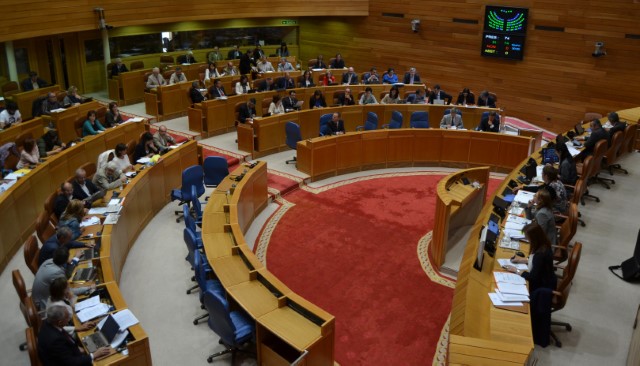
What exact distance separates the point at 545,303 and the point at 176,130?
33.6 feet

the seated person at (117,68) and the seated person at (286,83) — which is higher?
the seated person at (117,68)

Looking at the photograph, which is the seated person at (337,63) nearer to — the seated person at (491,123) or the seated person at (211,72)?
the seated person at (211,72)

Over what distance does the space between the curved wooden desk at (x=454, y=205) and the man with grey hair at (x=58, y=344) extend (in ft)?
16.4

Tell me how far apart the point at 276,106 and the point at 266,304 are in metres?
8.03

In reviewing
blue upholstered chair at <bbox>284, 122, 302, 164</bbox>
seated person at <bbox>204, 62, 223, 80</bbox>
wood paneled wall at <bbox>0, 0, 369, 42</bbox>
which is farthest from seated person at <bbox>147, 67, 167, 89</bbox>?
blue upholstered chair at <bbox>284, 122, 302, 164</bbox>

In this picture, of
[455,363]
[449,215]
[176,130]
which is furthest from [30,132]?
[455,363]

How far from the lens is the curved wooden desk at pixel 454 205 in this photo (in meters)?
8.04

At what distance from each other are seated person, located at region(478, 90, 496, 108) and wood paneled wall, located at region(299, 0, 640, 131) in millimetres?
2204

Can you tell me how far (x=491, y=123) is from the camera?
12.4 m

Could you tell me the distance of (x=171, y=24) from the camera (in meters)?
18.4

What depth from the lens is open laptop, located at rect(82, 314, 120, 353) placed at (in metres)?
5.07

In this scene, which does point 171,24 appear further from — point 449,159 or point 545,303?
point 545,303

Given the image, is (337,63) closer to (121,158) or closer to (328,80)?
(328,80)

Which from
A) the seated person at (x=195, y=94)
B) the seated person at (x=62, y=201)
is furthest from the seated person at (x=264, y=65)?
the seated person at (x=62, y=201)
